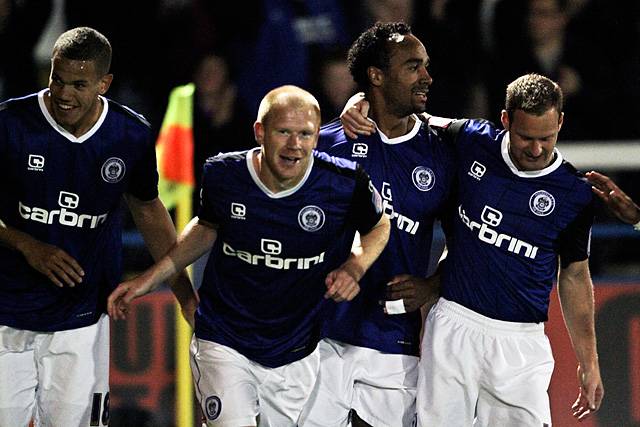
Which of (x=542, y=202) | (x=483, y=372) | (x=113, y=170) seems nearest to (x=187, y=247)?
(x=113, y=170)

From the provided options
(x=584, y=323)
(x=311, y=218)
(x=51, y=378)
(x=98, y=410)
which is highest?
(x=311, y=218)

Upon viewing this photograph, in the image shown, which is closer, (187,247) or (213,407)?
(213,407)

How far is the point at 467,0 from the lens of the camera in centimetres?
835

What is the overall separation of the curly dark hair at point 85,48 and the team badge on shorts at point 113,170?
35cm

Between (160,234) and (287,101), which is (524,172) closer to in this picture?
(287,101)

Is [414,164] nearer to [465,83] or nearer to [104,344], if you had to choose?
[104,344]

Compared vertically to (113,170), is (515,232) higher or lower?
lower

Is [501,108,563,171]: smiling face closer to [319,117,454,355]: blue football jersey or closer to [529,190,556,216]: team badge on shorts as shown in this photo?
[529,190,556,216]: team badge on shorts

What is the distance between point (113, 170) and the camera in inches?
215

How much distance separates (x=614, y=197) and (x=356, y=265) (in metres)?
1.07

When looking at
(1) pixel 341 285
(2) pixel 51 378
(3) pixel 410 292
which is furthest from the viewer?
(3) pixel 410 292

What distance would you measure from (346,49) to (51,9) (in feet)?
6.09

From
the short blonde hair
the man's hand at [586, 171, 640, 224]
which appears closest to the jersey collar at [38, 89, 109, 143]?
the short blonde hair

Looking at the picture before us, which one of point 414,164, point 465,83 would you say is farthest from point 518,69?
point 414,164
